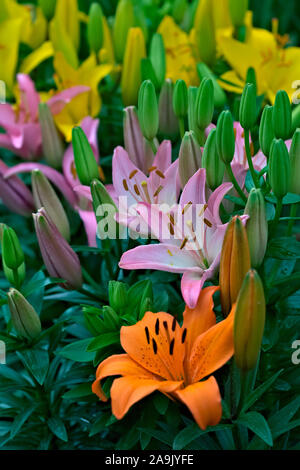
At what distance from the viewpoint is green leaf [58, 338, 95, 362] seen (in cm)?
57

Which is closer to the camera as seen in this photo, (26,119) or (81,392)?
(81,392)

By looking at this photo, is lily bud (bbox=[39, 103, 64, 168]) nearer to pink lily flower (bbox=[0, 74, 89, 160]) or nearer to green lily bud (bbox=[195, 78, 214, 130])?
pink lily flower (bbox=[0, 74, 89, 160])

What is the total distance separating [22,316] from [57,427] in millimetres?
139

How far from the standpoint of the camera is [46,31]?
101 centimetres

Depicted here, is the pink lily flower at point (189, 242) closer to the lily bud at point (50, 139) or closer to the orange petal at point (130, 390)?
the orange petal at point (130, 390)

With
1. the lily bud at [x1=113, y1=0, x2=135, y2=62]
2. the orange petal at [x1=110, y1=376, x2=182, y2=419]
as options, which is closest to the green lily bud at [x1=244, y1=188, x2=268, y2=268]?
the orange petal at [x1=110, y1=376, x2=182, y2=419]

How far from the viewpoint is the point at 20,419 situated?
0.61 m

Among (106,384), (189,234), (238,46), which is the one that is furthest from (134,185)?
(238,46)

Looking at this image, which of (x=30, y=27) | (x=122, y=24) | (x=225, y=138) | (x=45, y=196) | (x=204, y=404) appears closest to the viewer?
(x=204, y=404)

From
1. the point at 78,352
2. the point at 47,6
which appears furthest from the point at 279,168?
the point at 47,6

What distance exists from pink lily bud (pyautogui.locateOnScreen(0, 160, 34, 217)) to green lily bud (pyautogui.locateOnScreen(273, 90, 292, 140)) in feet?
1.15

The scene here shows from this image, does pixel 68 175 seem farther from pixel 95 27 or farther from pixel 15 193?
pixel 95 27

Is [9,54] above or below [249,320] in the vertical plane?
above
